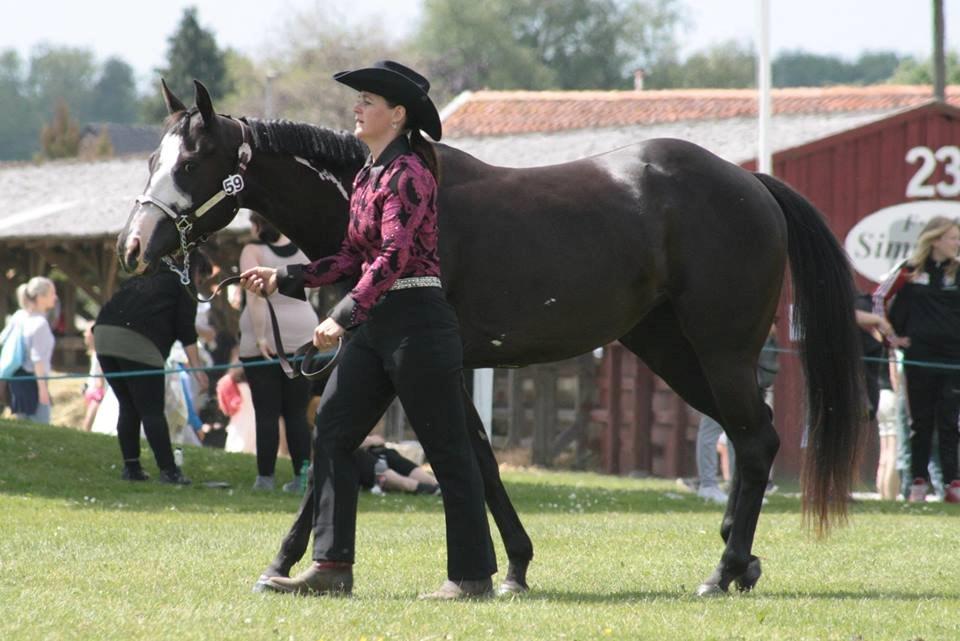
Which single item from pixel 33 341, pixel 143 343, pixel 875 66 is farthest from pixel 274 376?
pixel 875 66

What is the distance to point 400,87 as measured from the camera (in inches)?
236

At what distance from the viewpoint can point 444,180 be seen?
6707 mm

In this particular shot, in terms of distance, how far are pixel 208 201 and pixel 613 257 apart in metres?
1.80

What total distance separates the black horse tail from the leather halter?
263 centimetres

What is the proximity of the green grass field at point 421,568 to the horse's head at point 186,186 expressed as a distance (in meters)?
1.42

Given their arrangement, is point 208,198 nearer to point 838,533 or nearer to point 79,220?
point 838,533

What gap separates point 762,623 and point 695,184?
7.43 ft

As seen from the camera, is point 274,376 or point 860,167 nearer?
point 274,376

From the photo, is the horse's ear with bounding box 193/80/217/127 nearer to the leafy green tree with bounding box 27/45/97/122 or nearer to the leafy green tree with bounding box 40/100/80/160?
the leafy green tree with bounding box 40/100/80/160

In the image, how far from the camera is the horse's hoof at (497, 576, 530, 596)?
6684 millimetres

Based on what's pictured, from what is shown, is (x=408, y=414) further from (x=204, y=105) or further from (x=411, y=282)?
(x=204, y=105)

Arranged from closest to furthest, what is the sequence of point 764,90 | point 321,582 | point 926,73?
point 321,582 < point 764,90 < point 926,73

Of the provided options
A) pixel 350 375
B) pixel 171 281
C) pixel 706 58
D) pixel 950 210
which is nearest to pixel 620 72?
pixel 706 58

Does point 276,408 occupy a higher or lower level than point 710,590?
higher
